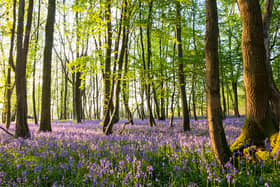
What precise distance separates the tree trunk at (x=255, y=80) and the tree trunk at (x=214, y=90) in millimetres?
907

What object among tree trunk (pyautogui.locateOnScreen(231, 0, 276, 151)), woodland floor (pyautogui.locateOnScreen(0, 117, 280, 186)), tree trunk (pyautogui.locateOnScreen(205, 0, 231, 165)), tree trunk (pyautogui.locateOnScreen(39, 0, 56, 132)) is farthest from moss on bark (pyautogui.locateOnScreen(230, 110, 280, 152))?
tree trunk (pyautogui.locateOnScreen(39, 0, 56, 132))

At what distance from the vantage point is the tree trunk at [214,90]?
119 inches

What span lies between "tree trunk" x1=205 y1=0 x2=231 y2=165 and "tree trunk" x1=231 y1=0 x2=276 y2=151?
907 mm

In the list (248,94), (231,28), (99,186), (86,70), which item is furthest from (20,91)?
(231,28)

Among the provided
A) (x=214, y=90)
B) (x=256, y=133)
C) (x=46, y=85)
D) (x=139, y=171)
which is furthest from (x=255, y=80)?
(x=46, y=85)

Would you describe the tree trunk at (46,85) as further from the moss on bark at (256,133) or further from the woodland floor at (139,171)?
the moss on bark at (256,133)

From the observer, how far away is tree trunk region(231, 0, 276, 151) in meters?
3.81

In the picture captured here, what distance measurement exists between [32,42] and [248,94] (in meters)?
16.4

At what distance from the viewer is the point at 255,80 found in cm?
383

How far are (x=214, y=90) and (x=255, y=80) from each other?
4.73 feet

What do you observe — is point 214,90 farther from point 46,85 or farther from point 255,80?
point 46,85

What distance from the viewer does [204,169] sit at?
3.19m

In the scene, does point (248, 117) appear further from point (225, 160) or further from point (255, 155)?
point (225, 160)

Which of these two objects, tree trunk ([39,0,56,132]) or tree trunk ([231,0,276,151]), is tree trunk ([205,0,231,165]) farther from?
tree trunk ([39,0,56,132])
